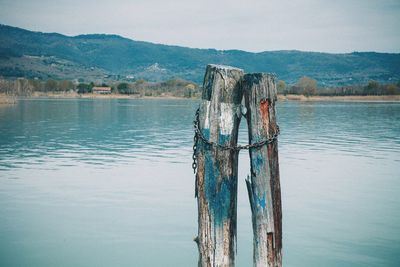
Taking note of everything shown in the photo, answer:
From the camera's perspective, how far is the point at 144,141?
2681cm

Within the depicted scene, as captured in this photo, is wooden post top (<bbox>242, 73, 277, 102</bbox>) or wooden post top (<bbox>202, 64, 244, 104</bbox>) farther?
wooden post top (<bbox>202, 64, 244, 104</bbox>)

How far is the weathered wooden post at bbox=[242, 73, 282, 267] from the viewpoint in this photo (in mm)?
5297

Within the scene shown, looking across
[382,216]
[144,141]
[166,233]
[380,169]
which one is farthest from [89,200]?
[144,141]

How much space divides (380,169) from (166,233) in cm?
1074

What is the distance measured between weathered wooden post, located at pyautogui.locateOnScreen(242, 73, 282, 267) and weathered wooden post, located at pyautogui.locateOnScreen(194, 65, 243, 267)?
0.23 meters

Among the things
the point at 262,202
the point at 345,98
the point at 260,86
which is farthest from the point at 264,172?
the point at 345,98

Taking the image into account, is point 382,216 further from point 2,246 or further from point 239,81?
point 2,246

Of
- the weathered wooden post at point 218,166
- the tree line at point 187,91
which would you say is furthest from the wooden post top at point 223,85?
the tree line at point 187,91

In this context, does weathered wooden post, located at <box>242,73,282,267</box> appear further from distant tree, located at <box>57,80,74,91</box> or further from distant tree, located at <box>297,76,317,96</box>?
distant tree, located at <box>57,80,74,91</box>

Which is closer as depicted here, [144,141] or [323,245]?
[323,245]

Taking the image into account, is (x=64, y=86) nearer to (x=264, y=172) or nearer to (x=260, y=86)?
(x=260, y=86)

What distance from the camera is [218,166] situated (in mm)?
5449

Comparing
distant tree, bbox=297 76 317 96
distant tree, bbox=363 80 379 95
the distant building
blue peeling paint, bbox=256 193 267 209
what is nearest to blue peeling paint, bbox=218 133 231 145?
blue peeling paint, bbox=256 193 267 209

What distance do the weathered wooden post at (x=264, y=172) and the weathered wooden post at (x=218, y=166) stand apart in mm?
234
